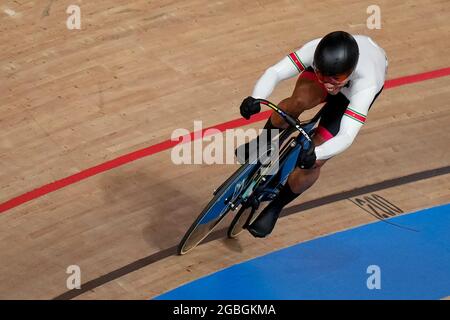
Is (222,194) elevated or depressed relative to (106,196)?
elevated

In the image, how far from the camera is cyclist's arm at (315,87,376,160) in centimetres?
513

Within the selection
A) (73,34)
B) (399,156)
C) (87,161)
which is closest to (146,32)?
(73,34)

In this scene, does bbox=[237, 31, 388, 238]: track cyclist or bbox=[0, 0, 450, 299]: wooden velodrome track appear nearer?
bbox=[237, 31, 388, 238]: track cyclist

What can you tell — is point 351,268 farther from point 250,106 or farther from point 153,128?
point 153,128

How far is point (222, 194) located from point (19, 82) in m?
2.52

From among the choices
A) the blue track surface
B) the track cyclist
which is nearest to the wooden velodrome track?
the blue track surface

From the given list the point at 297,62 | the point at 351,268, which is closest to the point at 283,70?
the point at 297,62

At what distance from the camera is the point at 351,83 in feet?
17.3

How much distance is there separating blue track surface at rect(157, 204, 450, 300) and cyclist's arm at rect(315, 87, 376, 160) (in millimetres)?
824

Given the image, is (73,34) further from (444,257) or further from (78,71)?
(444,257)

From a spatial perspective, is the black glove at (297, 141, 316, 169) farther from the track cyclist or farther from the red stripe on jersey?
the red stripe on jersey

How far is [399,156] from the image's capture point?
22.1ft

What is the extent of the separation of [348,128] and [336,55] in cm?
40

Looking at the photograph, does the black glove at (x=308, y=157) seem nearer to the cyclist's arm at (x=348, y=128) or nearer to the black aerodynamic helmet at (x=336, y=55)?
the cyclist's arm at (x=348, y=128)
